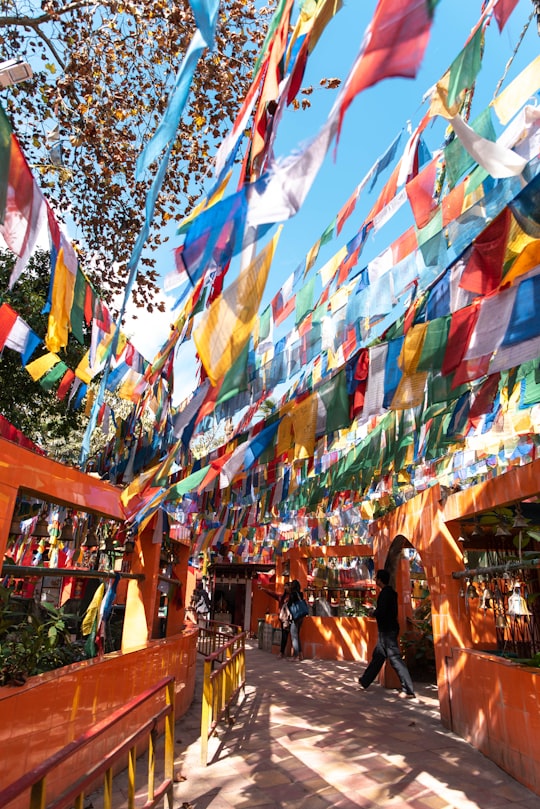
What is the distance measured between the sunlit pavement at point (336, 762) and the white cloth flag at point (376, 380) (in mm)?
2893

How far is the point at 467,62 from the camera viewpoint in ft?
9.29

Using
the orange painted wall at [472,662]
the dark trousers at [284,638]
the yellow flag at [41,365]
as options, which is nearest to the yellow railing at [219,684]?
the orange painted wall at [472,662]

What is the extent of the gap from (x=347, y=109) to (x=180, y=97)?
997mm

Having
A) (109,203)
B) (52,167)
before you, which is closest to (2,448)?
(52,167)

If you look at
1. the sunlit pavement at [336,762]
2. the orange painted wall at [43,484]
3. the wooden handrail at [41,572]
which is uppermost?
the orange painted wall at [43,484]

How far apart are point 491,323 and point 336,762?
405 cm

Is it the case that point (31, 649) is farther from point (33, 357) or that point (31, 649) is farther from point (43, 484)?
point (33, 357)

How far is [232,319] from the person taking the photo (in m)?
2.82

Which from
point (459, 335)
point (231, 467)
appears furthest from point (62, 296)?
point (459, 335)

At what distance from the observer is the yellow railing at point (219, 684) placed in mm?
4680

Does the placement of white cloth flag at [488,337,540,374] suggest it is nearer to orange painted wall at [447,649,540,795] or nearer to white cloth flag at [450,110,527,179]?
white cloth flag at [450,110,527,179]

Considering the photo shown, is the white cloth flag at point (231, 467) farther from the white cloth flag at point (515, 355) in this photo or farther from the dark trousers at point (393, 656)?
the dark trousers at point (393, 656)

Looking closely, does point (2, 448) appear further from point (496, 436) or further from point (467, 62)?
point (496, 436)

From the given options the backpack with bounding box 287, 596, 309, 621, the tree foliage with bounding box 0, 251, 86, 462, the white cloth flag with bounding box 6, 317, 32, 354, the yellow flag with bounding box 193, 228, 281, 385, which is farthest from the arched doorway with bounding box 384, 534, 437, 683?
the tree foliage with bounding box 0, 251, 86, 462
